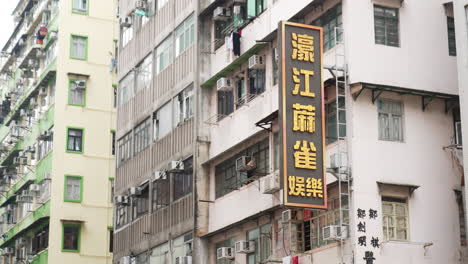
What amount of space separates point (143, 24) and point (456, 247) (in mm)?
16076

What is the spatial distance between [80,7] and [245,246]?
21.4 metres

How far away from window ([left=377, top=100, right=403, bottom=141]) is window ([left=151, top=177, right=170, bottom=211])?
9.66m

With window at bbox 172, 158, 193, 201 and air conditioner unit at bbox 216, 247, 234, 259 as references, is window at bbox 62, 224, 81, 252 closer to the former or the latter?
window at bbox 172, 158, 193, 201

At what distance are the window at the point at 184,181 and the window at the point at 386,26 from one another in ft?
27.2

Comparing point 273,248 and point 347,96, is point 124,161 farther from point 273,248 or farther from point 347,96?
point 347,96

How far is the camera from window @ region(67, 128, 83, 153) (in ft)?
138

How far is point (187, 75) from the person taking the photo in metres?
30.2

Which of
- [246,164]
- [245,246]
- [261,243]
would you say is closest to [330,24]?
[246,164]

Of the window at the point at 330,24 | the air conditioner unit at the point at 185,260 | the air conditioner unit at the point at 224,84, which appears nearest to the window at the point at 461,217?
the window at the point at 330,24

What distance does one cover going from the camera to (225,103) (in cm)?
2895

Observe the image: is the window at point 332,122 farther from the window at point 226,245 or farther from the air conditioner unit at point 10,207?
the air conditioner unit at point 10,207

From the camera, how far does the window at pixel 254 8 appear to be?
89.3 feet

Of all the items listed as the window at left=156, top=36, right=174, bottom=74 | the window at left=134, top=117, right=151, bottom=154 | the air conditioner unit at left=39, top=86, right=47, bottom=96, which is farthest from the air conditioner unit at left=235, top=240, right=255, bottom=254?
the air conditioner unit at left=39, top=86, right=47, bottom=96

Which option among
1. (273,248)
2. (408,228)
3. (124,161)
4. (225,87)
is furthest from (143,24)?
(408,228)
